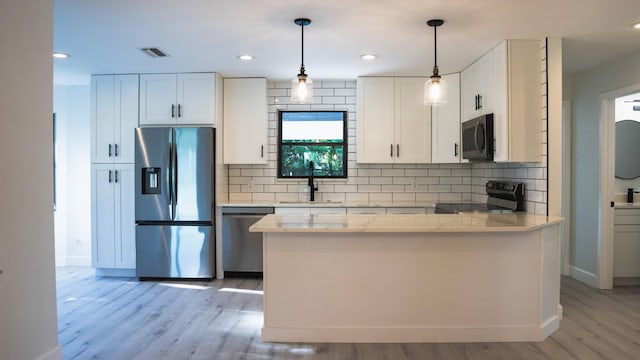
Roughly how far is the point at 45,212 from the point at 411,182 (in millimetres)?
3888

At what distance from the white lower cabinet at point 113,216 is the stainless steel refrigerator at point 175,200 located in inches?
7.8

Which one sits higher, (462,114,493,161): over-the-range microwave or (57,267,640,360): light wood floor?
(462,114,493,161): over-the-range microwave

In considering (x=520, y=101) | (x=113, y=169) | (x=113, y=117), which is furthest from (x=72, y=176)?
(x=520, y=101)

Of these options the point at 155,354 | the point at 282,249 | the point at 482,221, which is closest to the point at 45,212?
the point at 155,354

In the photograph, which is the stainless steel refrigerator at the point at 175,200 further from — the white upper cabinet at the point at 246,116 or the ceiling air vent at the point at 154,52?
the ceiling air vent at the point at 154,52

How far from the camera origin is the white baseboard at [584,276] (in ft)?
14.7

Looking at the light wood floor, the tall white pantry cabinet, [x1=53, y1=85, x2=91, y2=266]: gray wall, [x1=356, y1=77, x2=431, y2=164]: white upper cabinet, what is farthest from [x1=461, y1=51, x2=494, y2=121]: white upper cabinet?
[x1=53, y1=85, x2=91, y2=266]: gray wall

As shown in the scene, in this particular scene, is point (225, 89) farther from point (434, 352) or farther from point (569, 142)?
point (569, 142)

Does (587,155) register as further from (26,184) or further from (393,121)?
(26,184)

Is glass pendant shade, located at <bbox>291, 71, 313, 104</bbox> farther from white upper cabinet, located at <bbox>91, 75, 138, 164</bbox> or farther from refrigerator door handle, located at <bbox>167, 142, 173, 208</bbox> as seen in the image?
white upper cabinet, located at <bbox>91, 75, 138, 164</bbox>

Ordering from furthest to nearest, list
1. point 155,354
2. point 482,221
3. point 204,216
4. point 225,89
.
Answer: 1. point 225,89
2. point 204,216
3. point 482,221
4. point 155,354

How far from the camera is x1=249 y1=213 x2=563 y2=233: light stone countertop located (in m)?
2.77

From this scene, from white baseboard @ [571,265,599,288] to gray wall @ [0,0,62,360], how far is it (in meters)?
4.85

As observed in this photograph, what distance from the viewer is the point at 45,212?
2471mm
